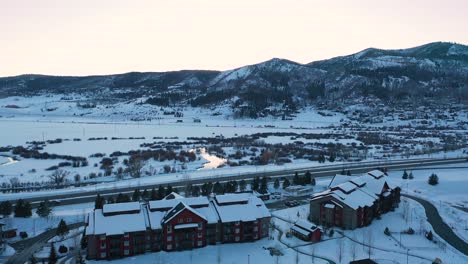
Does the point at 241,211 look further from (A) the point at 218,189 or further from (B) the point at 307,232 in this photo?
(A) the point at 218,189

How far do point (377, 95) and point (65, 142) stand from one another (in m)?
138

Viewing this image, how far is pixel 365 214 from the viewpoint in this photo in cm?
3631

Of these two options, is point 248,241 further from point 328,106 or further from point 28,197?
point 328,106

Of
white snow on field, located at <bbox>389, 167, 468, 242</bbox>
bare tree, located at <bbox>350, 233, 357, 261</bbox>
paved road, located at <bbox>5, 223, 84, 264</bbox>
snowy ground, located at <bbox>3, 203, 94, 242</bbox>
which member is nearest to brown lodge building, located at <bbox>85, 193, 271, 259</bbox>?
paved road, located at <bbox>5, 223, 84, 264</bbox>

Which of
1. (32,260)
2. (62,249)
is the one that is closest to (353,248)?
(62,249)

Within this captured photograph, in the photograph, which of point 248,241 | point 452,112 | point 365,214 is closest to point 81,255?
point 248,241

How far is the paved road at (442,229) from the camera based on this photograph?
32.2 m

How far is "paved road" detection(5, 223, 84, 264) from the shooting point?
28.6 meters

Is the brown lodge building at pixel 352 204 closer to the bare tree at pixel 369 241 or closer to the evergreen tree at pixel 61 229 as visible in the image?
the bare tree at pixel 369 241

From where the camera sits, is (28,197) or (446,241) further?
(28,197)

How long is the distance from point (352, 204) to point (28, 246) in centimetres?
2722

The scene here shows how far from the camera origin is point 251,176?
55031 mm

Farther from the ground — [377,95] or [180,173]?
[377,95]

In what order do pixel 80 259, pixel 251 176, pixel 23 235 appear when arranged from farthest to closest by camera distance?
pixel 251 176 < pixel 23 235 < pixel 80 259
